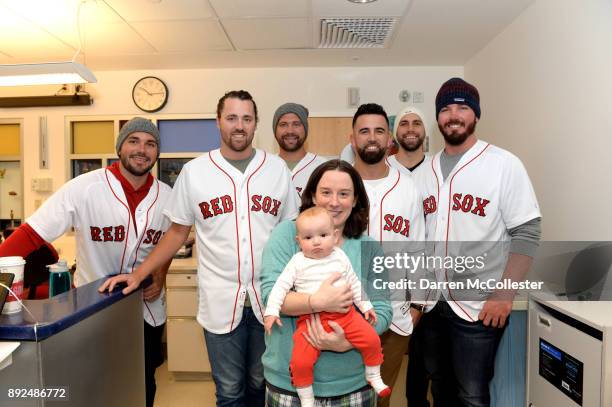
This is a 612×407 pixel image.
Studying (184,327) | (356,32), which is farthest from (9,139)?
(356,32)

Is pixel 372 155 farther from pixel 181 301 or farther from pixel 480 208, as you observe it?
pixel 181 301

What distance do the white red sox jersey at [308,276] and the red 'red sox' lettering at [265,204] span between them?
1.81ft

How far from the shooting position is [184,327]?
340cm

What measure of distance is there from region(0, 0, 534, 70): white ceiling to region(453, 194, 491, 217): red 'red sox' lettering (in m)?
1.61

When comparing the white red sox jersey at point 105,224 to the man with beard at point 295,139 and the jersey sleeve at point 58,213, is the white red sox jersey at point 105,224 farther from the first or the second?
the man with beard at point 295,139

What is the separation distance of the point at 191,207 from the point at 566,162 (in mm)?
2207

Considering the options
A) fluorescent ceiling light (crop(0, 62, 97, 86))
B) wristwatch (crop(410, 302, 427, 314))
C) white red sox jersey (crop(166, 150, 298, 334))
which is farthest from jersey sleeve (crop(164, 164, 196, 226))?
fluorescent ceiling light (crop(0, 62, 97, 86))

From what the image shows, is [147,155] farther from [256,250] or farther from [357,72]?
[357,72]

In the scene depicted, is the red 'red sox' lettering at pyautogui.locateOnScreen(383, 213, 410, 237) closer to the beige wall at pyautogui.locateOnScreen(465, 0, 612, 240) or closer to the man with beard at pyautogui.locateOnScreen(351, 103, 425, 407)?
the man with beard at pyautogui.locateOnScreen(351, 103, 425, 407)

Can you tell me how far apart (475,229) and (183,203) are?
134 centimetres

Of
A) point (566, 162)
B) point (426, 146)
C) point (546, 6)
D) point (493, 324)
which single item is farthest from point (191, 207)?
point (426, 146)

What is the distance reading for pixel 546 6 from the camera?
2.82 metres

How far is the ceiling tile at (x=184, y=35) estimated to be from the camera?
10.8 ft

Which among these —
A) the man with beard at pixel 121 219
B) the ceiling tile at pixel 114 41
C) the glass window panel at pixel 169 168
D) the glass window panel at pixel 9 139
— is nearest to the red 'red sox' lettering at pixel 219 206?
the man with beard at pixel 121 219
